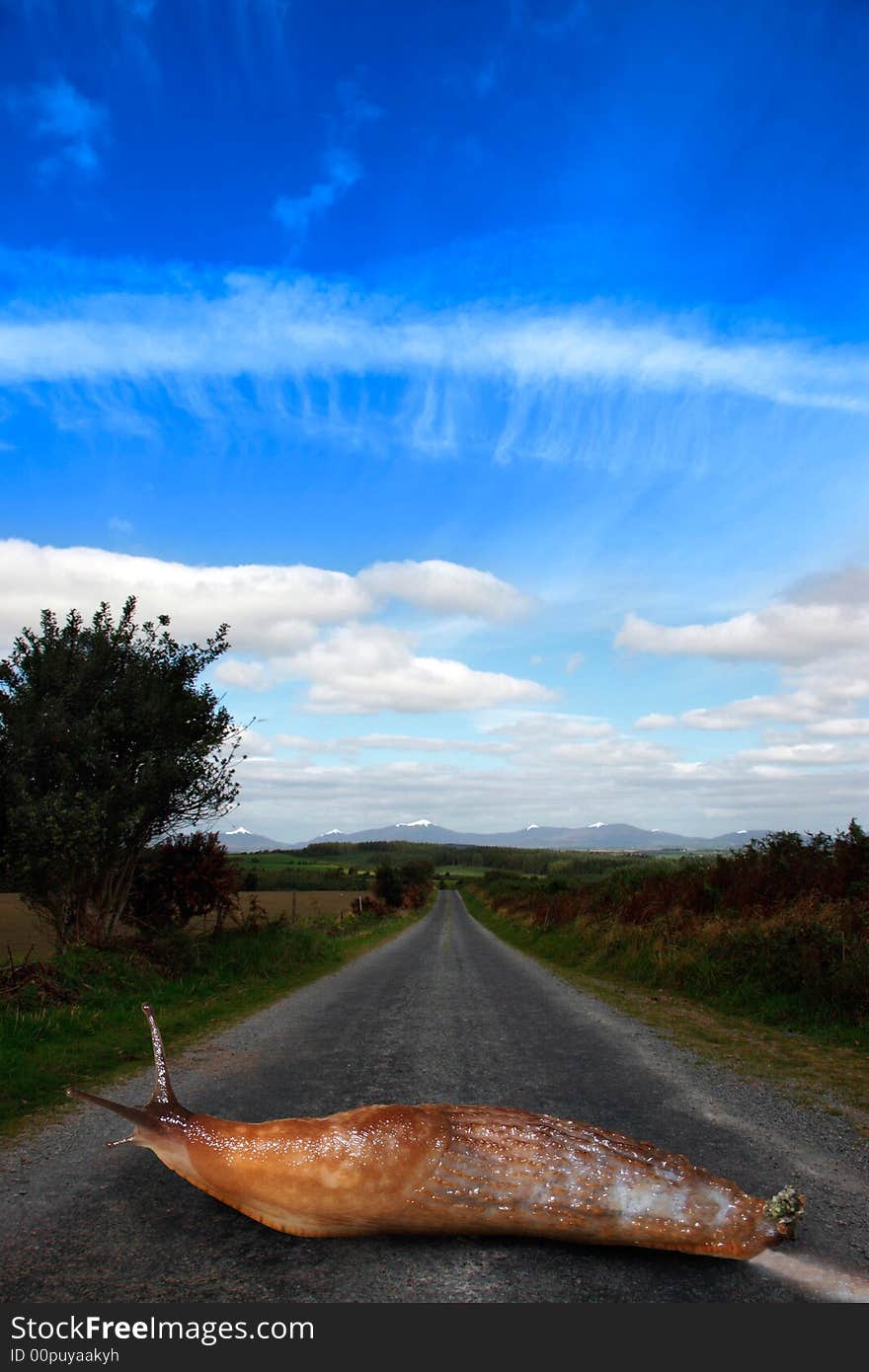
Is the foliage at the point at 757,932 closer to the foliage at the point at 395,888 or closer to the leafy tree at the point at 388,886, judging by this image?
the foliage at the point at 395,888

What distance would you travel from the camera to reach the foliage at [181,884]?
1409 cm

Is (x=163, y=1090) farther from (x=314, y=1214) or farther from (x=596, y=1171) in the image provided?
(x=596, y=1171)

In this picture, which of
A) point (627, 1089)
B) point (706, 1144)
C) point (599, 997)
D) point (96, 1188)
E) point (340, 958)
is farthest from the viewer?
point (340, 958)

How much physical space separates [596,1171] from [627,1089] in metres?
3.40

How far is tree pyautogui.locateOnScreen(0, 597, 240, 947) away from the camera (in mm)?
11602

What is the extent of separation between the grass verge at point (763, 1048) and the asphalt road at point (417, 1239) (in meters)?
0.40

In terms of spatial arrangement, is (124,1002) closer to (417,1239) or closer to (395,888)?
(417,1239)

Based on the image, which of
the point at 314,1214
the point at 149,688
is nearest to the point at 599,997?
the point at 149,688

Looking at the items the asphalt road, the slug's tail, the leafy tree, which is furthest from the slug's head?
the leafy tree

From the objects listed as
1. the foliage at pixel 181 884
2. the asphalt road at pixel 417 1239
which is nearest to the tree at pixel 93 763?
the foliage at pixel 181 884

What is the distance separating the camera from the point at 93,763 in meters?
12.3

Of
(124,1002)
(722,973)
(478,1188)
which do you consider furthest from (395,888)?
(478,1188)

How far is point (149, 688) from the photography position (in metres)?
13.4

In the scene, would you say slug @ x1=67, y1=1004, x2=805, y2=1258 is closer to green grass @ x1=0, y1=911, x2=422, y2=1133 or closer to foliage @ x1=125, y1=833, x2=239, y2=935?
green grass @ x1=0, y1=911, x2=422, y2=1133
